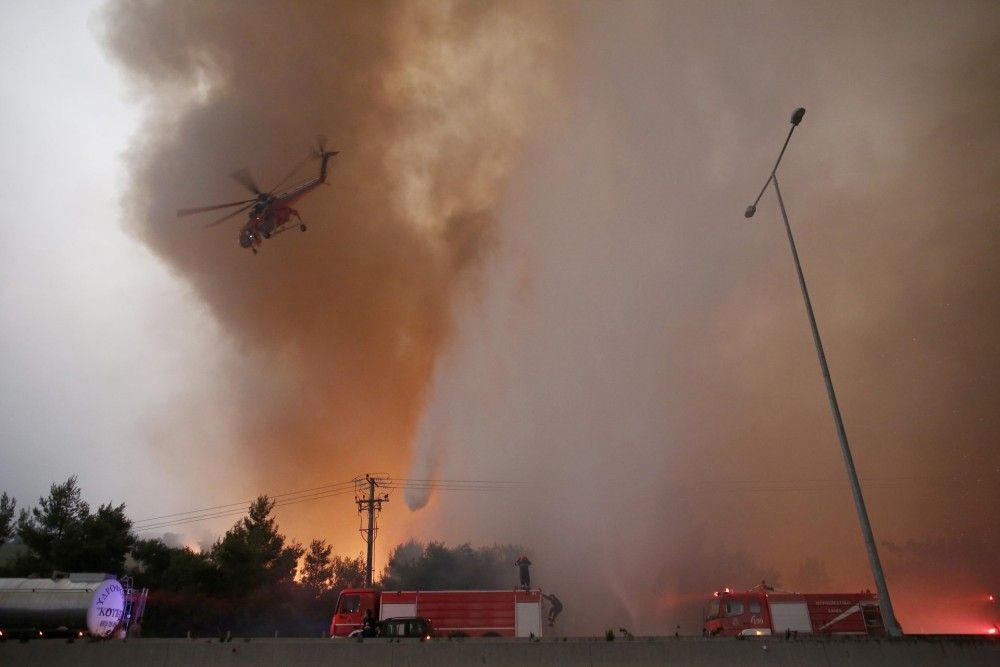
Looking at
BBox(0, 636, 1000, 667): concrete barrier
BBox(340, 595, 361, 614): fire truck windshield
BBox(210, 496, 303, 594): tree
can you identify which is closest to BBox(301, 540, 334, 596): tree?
BBox(210, 496, 303, 594): tree

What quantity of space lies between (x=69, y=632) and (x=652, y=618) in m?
27.6

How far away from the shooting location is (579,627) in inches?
1383

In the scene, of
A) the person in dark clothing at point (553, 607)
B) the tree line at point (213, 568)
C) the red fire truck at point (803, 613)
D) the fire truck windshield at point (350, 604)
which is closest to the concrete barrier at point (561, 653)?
the red fire truck at point (803, 613)

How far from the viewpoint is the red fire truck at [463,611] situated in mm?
24672

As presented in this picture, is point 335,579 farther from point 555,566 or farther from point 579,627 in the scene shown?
point 579,627

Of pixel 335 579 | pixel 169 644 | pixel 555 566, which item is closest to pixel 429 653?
pixel 169 644

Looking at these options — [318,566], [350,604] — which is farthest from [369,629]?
[318,566]

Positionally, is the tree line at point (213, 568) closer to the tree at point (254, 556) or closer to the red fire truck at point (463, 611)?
the tree at point (254, 556)

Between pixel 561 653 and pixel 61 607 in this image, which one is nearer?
pixel 561 653

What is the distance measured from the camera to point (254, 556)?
4056cm

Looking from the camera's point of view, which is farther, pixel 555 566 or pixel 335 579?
pixel 335 579

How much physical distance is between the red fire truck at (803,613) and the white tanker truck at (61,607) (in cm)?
2343

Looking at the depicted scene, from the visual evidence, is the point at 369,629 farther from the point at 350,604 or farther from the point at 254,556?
the point at 254,556

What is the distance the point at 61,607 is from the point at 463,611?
15.0m
